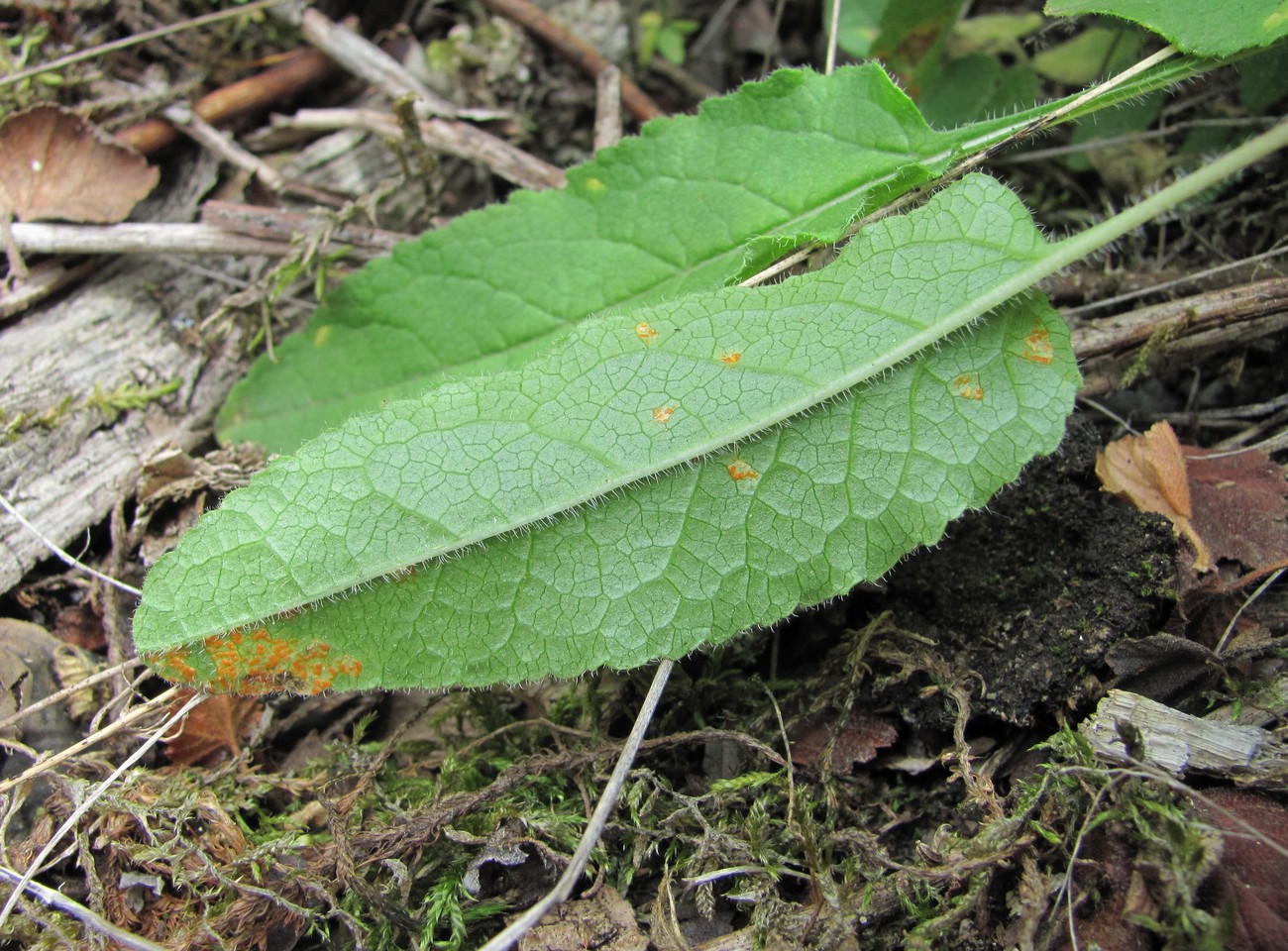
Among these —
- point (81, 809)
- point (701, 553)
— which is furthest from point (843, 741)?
point (81, 809)

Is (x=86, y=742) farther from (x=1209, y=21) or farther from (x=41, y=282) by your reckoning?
(x=1209, y=21)

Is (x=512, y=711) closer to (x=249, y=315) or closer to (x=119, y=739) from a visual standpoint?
(x=119, y=739)

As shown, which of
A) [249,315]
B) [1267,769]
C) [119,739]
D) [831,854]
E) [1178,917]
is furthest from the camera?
[249,315]

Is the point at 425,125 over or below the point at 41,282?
over

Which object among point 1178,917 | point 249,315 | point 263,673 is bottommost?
point 1178,917

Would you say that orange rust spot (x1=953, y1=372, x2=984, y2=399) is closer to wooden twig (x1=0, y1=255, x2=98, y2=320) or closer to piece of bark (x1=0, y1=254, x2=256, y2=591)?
piece of bark (x1=0, y1=254, x2=256, y2=591)

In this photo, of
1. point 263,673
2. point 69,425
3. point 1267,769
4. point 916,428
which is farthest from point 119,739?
point 1267,769
